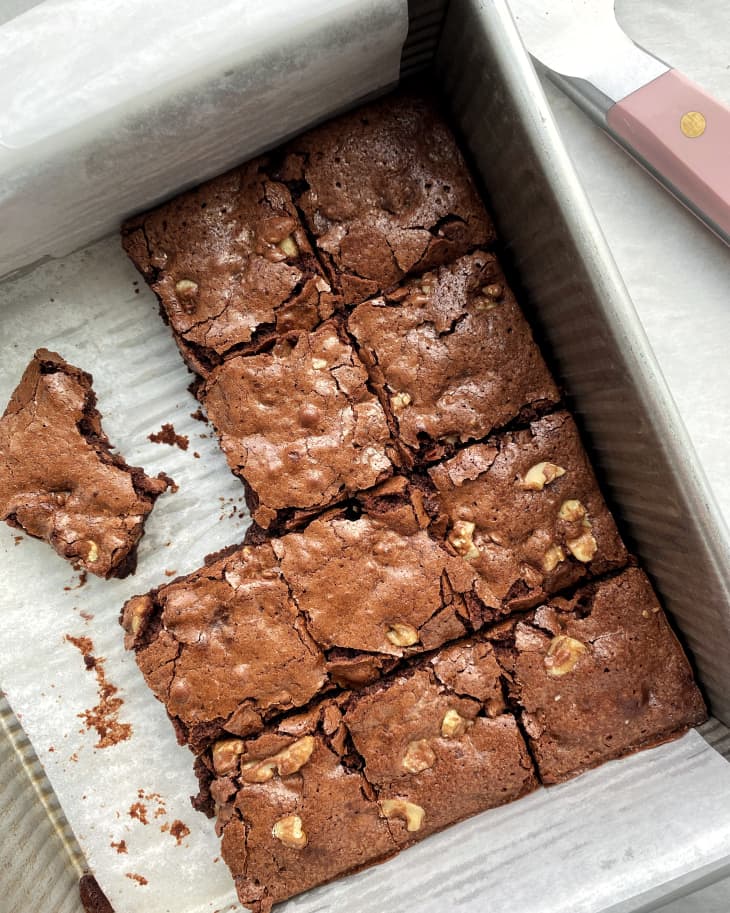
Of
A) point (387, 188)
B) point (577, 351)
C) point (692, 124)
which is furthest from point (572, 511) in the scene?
point (692, 124)

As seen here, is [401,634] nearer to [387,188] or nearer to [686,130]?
[387,188]

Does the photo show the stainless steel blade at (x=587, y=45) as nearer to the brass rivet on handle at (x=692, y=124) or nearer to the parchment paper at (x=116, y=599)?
the brass rivet on handle at (x=692, y=124)

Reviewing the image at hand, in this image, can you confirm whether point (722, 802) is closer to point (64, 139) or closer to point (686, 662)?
point (686, 662)

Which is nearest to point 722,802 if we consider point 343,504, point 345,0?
point 343,504

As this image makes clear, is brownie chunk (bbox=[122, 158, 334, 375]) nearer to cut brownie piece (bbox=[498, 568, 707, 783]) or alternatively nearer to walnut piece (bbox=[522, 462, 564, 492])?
walnut piece (bbox=[522, 462, 564, 492])

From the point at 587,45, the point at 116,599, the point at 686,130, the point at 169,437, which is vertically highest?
the point at 587,45

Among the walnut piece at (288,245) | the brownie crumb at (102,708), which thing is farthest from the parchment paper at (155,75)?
the brownie crumb at (102,708)

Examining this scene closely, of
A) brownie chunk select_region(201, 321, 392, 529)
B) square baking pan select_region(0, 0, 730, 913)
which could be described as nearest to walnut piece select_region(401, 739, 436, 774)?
square baking pan select_region(0, 0, 730, 913)
